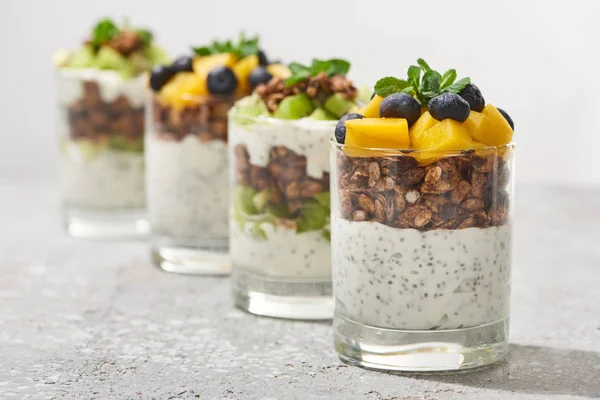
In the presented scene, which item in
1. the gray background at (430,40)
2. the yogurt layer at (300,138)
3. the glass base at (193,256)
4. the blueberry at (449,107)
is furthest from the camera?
the gray background at (430,40)

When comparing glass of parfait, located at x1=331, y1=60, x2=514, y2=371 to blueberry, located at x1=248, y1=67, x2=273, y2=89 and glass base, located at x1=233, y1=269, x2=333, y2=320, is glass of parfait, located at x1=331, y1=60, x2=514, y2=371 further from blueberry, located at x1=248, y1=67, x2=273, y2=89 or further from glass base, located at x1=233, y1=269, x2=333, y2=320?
blueberry, located at x1=248, y1=67, x2=273, y2=89

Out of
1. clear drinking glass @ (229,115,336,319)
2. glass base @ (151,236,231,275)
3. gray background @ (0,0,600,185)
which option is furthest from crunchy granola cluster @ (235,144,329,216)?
gray background @ (0,0,600,185)

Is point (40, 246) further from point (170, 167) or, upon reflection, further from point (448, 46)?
point (448, 46)

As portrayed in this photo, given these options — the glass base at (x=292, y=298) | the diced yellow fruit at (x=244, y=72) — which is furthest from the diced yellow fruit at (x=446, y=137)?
the diced yellow fruit at (x=244, y=72)

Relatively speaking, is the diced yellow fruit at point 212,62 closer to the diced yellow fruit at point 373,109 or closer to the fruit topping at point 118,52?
Answer: the fruit topping at point 118,52

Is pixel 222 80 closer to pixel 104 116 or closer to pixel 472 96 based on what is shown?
pixel 104 116

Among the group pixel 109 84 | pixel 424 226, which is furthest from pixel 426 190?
pixel 109 84

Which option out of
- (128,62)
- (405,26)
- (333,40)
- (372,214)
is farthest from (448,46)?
(372,214)
